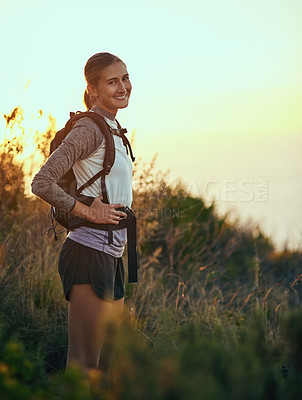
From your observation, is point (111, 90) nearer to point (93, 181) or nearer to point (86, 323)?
point (93, 181)

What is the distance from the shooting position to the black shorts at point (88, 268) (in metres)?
3.00

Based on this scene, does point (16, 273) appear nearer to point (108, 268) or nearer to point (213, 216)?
point (108, 268)

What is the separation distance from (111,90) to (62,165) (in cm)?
61

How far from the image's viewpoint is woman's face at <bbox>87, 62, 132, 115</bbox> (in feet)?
10.8

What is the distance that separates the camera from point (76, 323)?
119 inches

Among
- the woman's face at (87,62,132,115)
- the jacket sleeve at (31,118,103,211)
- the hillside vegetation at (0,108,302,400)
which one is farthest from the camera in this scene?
the woman's face at (87,62,132,115)

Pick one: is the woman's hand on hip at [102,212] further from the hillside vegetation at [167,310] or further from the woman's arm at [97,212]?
the hillside vegetation at [167,310]

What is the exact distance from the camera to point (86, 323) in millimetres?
3016

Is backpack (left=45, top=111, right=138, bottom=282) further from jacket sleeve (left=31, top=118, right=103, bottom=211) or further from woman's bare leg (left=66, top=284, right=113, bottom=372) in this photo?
woman's bare leg (left=66, top=284, right=113, bottom=372)

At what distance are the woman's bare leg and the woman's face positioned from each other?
3.50 ft

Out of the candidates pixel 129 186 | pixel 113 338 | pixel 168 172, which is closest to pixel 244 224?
pixel 168 172

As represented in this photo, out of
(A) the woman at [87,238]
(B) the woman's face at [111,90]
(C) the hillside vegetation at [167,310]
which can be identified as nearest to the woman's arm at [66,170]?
(A) the woman at [87,238]

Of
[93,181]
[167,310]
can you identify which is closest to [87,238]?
[93,181]

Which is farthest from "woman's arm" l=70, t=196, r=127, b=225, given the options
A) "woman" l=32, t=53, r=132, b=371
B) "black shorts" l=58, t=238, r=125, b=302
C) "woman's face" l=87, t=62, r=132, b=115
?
"woman's face" l=87, t=62, r=132, b=115
